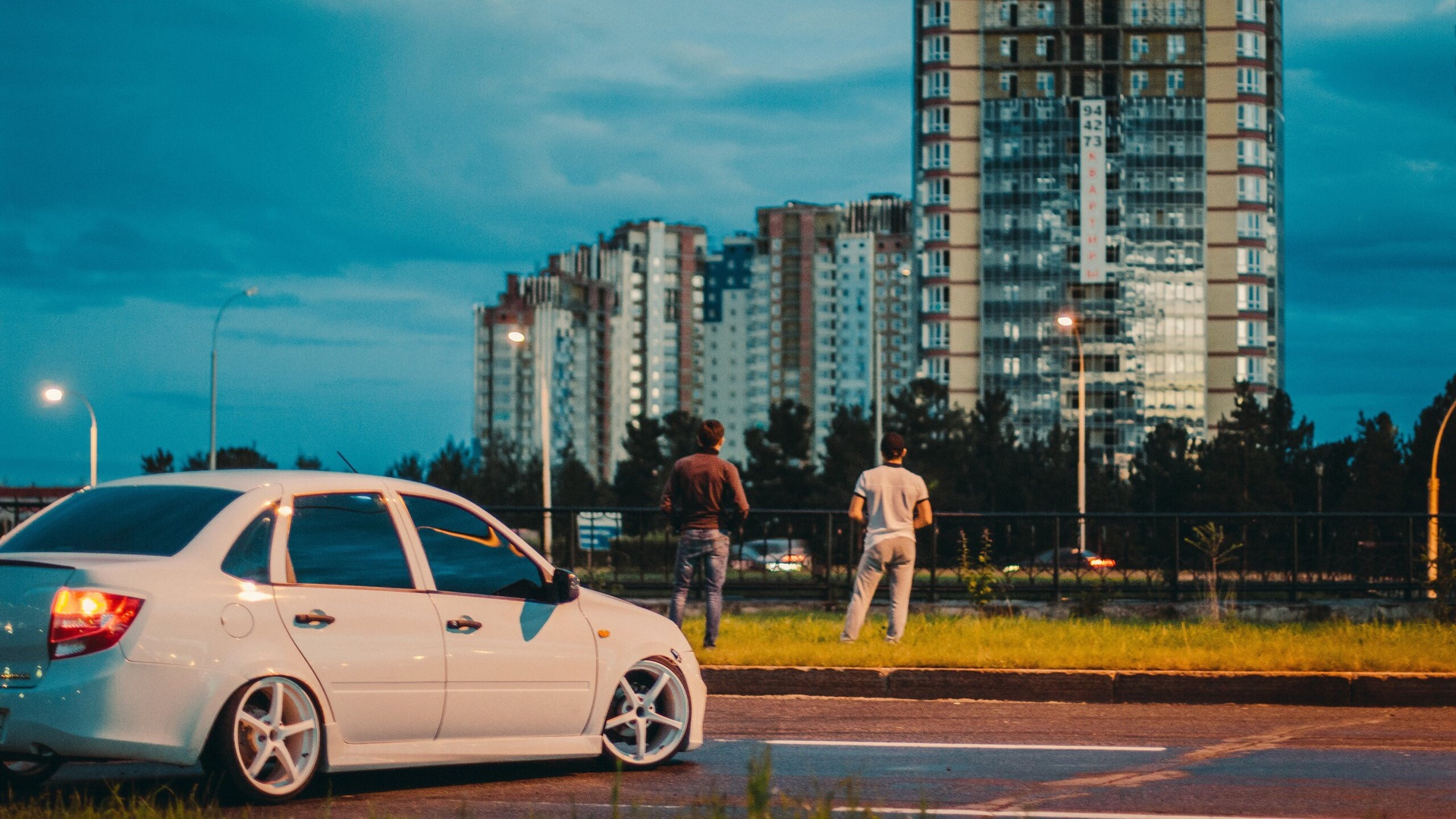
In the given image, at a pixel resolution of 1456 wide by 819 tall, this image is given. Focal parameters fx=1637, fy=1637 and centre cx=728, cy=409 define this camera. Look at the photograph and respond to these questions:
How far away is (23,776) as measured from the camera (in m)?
6.91

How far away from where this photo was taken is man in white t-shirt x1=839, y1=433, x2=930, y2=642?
13156 millimetres

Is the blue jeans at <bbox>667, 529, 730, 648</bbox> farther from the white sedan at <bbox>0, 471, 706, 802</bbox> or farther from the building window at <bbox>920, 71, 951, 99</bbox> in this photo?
the building window at <bbox>920, 71, 951, 99</bbox>

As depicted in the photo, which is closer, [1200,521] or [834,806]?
[834,806]

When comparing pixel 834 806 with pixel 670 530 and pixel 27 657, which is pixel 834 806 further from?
Result: pixel 670 530

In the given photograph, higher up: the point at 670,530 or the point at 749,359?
the point at 749,359

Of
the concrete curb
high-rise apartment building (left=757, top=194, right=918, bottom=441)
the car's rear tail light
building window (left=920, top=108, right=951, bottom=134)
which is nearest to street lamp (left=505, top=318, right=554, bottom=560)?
the concrete curb

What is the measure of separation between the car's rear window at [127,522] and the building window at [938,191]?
116 m

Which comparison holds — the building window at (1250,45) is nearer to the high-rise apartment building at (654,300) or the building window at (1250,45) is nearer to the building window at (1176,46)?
the building window at (1176,46)

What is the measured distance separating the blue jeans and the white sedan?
15.0ft

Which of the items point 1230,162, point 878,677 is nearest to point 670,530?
point 878,677

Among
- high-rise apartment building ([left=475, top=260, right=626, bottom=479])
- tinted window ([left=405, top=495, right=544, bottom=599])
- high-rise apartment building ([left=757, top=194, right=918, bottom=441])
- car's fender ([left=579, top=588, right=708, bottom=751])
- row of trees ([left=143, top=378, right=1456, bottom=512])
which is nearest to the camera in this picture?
tinted window ([left=405, top=495, right=544, bottom=599])

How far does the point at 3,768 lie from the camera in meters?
6.87

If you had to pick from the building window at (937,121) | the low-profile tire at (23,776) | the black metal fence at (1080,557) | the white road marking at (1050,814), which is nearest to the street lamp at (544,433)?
the black metal fence at (1080,557)

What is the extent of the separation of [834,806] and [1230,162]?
4708 inches
